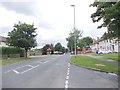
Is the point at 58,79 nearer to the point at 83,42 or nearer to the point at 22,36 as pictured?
the point at 22,36

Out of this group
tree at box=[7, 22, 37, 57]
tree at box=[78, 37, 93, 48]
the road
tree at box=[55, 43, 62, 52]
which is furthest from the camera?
tree at box=[55, 43, 62, 52]

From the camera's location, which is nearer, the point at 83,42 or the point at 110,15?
the point at 110,15

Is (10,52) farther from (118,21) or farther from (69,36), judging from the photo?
(69,36)

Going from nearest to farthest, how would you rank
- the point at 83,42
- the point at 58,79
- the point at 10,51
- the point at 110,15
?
the point at 58,79 → the point at 110,15 → the point at 10,51 → the point at 83,42

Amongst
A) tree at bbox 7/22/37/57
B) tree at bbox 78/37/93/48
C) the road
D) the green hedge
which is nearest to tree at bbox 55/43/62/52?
tree at bbox 78/37/93/48

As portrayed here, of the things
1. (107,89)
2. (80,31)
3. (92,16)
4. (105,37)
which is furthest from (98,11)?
(80,31)

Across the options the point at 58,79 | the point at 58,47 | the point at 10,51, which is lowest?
the point at 58,79

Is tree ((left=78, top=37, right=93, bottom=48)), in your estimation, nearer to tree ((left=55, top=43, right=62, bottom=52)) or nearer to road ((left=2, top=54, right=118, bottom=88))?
tree ((left=55, top=43, right=62, bottom=52))

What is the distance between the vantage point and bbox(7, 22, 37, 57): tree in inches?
2434

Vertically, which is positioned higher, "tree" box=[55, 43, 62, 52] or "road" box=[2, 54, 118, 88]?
"tree" box=[55, 43, 62, 52]

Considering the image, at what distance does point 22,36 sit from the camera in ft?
208

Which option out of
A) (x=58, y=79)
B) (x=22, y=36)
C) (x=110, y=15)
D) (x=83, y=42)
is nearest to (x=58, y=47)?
(x=83, y=42)

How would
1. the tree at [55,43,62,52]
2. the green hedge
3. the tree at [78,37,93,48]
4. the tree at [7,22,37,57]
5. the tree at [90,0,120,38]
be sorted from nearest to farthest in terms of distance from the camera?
the tree at [90,0,120,38], the green hedge, the tree at [7,22,37,57], the tree at [78,37,93,48], the tree at [55,43,62,52]

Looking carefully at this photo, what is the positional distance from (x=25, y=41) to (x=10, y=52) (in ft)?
13.4
